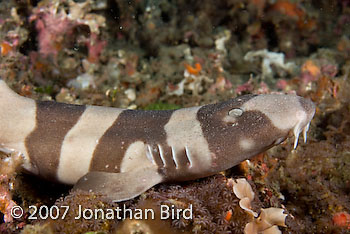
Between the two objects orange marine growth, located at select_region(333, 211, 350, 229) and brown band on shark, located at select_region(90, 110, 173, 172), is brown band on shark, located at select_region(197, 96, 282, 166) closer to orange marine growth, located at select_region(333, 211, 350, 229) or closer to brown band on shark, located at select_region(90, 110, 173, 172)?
brown band on shark, located at select_region(90, 110, 173, 172)

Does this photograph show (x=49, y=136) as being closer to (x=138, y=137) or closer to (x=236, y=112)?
(x=138, y=137)

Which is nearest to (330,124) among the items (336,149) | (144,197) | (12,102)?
(336,149)

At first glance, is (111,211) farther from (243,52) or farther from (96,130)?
(243,52)

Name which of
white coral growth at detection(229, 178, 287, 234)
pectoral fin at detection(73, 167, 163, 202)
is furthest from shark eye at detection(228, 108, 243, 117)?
pectoral fin at detection(73, 167, 163, 202)

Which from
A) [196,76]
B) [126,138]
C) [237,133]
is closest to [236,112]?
[237,133]

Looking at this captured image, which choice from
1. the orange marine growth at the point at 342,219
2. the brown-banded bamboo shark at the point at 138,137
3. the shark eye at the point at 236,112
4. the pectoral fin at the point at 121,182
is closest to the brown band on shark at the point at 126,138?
the brown-banded bamboo shark at the point at 138,137

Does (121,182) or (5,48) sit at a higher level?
(5,48)

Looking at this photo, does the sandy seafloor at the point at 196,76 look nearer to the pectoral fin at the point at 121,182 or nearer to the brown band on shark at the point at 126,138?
the pectoral fin at the point at 121,182
